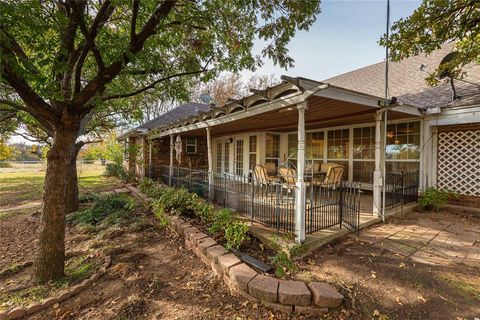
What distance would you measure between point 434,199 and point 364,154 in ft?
8.13

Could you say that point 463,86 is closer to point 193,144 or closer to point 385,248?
point 385,248

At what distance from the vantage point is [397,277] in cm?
312

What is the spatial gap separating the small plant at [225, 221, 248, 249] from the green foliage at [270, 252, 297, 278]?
590 mm

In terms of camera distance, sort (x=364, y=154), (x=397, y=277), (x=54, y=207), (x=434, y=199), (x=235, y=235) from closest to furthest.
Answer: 1. (x=397, y=277)
2. (x=54, y=207)
3. (x=235, y=235)
4. (x=434, y=199)
5. (x=364, y=154)

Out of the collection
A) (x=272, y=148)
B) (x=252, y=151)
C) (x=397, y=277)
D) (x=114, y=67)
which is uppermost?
(x=114, y=67)

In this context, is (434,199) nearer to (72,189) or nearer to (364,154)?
(364,154)

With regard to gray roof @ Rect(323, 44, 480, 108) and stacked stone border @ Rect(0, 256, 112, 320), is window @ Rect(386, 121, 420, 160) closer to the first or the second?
gray roof @ Rect(323, 44, 480, 108)

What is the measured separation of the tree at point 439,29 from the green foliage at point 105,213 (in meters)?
8.36

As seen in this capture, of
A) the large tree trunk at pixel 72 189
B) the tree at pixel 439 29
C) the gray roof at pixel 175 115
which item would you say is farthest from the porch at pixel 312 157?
the large tree trunk at pixel 72 189

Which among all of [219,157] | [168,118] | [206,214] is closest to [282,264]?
[206,214]

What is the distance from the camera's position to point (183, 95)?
4750 mm

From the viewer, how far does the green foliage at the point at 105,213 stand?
595cm

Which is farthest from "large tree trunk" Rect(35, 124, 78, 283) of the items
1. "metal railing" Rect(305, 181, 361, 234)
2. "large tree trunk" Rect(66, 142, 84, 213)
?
"large tree trunk" Rect(66, 142, 84, 213)

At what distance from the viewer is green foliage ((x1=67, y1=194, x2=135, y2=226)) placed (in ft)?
19.5
